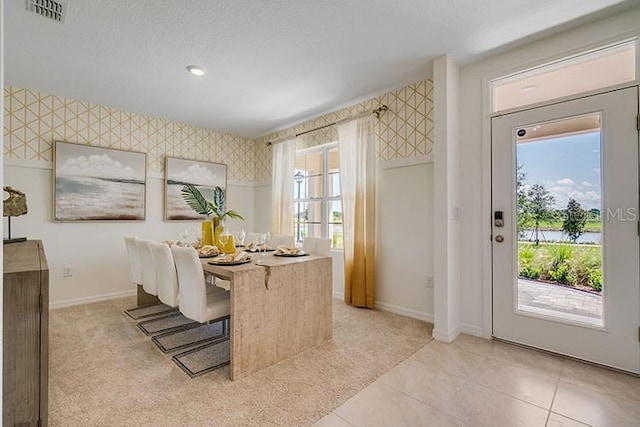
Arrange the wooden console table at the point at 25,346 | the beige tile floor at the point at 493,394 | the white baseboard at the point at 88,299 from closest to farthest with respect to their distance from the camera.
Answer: the wooden console table at the point at 25,346 → the beige tile floor at the point at 493,394 → the white baseboard at the point at 88,299

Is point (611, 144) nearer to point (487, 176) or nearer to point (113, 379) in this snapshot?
point (487, 176)

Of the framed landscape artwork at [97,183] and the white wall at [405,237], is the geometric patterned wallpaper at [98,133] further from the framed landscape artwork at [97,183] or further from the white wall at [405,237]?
the white wall at [405,237]

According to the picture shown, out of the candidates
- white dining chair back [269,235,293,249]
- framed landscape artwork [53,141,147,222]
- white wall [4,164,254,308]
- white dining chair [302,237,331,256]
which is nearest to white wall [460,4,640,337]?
white dining chair [302,237,331,256]

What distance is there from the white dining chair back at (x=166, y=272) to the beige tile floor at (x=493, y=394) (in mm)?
1545

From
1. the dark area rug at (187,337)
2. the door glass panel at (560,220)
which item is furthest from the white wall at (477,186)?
the dark area rug at (187,337)

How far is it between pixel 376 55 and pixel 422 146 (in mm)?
1037

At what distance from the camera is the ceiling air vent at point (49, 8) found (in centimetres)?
205

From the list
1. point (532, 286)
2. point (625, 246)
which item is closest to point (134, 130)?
point (532, 286)

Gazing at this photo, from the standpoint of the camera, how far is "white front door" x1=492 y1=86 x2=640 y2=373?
7.09ft

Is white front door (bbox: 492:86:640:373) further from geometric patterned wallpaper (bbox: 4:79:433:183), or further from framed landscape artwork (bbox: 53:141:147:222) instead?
framed landscape artwork (bbox: 53:141:147:222)

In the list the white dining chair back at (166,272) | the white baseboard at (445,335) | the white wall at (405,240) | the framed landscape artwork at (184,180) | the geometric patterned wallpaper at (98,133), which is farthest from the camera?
the framed landscape artwork at (184,180)

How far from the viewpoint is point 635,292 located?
2.12 meters

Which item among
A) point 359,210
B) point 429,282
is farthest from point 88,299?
point 429,282

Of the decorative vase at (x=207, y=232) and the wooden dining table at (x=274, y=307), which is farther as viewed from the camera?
the decorative vase at (x=207, y=232)
